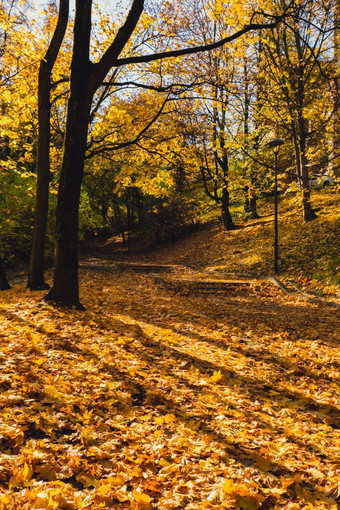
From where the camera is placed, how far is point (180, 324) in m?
7.41

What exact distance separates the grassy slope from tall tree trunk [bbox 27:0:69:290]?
942 centimetres

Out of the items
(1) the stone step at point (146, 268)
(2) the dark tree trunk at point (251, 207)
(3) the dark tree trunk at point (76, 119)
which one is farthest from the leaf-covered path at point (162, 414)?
(2) the dark tree trunk at point (251, 207)

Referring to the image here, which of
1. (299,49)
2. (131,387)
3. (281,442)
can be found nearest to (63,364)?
(131,387)

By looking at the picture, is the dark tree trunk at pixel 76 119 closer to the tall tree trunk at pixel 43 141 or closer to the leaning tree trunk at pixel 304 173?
the tall tree trunk at pixel 43 141

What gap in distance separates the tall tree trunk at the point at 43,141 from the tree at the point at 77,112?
7.85 ft

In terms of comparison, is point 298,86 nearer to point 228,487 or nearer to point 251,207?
point 251,207

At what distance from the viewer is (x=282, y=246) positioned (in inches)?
609

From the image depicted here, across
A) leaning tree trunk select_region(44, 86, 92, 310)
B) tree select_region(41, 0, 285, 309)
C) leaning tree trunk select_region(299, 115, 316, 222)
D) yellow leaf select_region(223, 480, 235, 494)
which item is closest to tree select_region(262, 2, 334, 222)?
leaning tree trunk select_region(299, 115, 316, 222)

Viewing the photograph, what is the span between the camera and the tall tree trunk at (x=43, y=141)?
8.52 m

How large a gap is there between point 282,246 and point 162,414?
1333cm

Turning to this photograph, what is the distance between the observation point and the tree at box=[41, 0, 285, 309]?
21.0ft

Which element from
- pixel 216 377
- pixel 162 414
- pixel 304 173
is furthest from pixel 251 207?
pixel 162 414

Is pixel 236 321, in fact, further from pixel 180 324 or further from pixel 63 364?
pixel 63 364

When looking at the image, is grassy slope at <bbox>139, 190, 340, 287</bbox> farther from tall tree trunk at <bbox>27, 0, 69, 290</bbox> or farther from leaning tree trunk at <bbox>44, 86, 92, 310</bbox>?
tall tree trunk at <bbox>27, 0, 69, 290</bbox>
